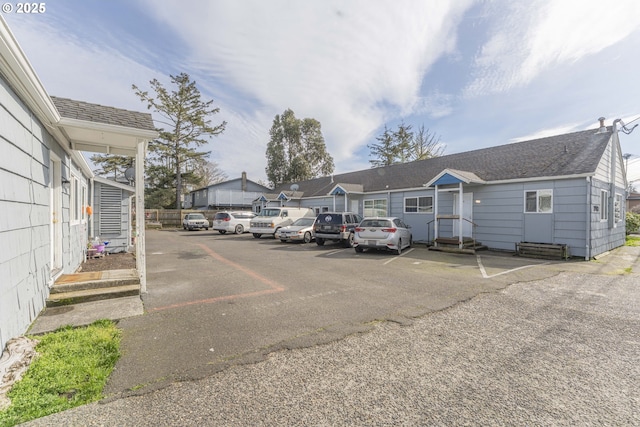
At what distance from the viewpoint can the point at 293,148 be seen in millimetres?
38656

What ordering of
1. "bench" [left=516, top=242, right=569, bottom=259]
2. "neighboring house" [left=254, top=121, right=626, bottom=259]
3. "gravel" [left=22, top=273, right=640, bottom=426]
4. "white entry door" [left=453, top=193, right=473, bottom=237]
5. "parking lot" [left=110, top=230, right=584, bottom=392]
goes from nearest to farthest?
"gravel" [left=22, top=273, right=640, bottom=426]
"parking lot" [left=110, top=230, right=584, bottom=392]
"bench" [left=516, top=242, right=569, bottom=259]
"neighboring house" [left=254, top=121, right=626, bottom=259]
"white entry door" [left=453, top=193, right=473, bottom=237]

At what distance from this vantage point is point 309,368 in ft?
10.2

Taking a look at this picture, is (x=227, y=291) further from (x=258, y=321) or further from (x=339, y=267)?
(x=339, y=267)

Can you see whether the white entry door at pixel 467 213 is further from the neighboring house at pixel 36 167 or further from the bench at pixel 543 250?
the neighboring house at pixel 36 167

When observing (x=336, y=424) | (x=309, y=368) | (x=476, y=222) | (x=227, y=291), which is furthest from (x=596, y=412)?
(x=476, y=222)

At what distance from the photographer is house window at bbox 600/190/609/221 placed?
1184cm

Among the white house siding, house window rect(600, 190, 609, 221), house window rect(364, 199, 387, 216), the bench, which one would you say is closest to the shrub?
house window rect(600, 190, 609, 221)

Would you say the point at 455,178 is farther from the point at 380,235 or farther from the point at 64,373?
the point at 64,373

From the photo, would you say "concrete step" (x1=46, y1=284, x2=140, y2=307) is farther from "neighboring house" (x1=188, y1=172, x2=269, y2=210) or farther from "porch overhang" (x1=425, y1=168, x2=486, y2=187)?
"neighboring house" (x1=188, y1=172, x2=269, y2=210)

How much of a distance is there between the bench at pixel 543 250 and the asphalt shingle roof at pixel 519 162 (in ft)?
8.84

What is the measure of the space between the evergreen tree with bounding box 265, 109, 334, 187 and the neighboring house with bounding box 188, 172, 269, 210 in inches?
125

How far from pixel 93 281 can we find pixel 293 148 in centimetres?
3444

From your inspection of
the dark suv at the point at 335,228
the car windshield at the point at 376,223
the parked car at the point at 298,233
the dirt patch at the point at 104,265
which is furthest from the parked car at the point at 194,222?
the car windshield at the point at 376,223

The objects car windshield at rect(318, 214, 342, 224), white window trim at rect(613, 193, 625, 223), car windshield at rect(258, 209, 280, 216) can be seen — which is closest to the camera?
white window trim at rect(613, 193, 625, 223)
